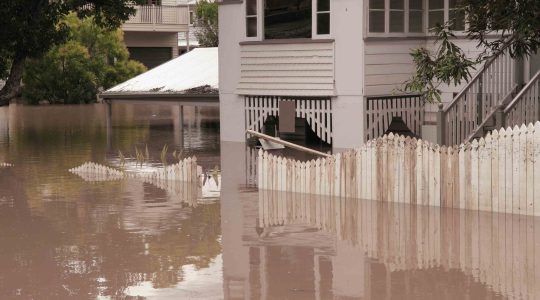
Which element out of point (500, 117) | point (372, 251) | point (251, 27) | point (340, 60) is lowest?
point (372, 251)

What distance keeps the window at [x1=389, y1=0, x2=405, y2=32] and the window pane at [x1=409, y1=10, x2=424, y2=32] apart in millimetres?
300

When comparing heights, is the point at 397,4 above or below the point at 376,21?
above

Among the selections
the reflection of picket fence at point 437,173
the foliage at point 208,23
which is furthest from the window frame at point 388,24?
the foliage at point 208,23

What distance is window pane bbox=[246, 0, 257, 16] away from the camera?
84.5 feet

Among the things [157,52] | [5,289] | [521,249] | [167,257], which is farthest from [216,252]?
[157,52]

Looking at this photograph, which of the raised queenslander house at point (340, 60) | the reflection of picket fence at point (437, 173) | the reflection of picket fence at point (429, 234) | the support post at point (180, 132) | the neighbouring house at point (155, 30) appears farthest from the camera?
the neighbouring house at point (155, 30)

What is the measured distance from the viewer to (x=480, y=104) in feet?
64.4

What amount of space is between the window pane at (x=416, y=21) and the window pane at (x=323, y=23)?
2.04 meters

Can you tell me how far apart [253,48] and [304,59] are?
5.70ft

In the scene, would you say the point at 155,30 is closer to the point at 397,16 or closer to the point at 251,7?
the point at 251,7

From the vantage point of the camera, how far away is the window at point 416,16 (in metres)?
24.8

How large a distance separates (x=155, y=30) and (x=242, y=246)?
42.6 m

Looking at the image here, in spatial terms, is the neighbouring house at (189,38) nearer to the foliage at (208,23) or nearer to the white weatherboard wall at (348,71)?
the foliage at (208,23)

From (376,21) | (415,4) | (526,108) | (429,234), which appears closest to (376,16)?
(376,21)
